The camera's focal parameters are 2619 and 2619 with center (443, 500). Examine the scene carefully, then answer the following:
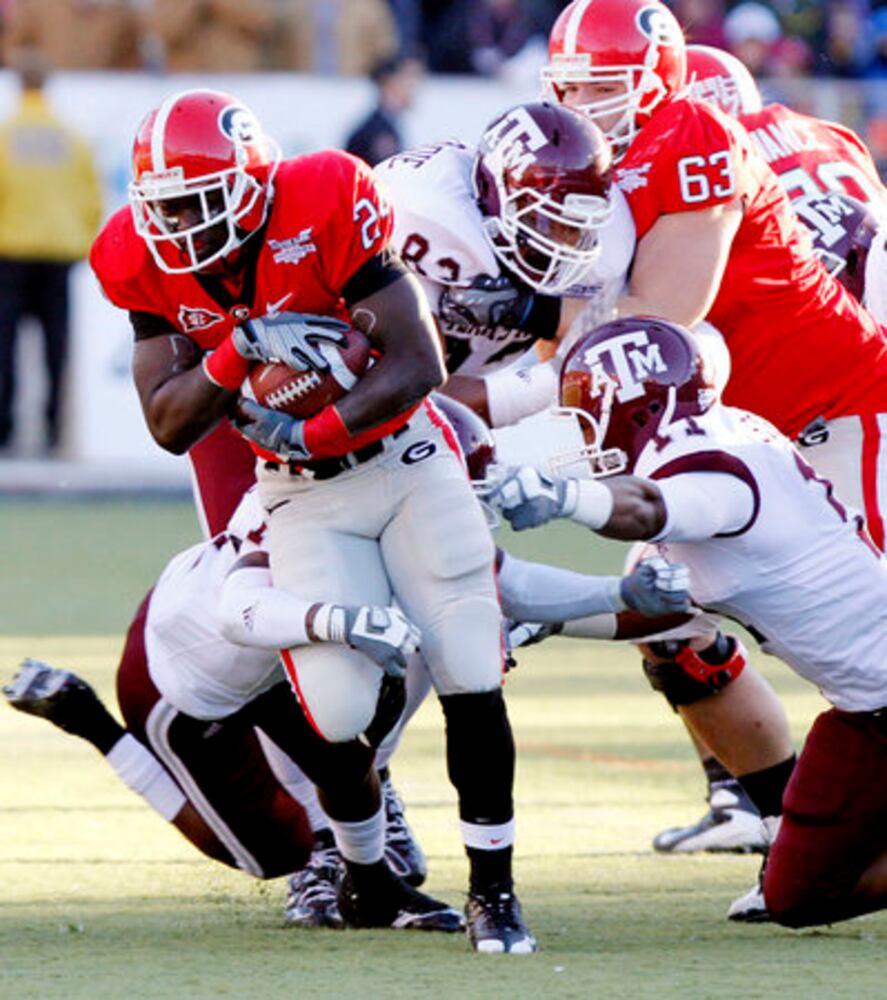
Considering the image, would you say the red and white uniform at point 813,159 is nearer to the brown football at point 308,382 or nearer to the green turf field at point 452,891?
the green turf field at point 452,891

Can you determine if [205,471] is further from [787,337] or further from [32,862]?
[787,337]

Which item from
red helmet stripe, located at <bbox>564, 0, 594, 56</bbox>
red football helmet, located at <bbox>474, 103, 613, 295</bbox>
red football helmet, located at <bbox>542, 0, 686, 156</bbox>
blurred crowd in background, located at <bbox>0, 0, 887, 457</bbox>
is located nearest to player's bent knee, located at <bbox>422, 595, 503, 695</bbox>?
red football helmet, located at <bbox>474, 103, 613, 295</bbox>

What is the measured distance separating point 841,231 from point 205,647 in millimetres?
2134

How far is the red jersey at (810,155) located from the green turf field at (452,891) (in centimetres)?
159

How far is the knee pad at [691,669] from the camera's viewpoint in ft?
19.3

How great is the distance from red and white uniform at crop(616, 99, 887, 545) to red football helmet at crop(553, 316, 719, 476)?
2.66ft

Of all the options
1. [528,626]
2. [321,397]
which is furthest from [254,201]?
[528,626]

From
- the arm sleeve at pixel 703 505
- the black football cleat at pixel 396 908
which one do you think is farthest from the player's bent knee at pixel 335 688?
the arm sleeve at pixel 703 505

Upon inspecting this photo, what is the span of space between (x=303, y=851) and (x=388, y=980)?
89 cm

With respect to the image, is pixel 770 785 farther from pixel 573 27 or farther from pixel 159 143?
pixel 159 143

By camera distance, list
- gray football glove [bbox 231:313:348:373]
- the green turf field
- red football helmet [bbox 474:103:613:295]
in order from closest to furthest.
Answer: the green turf field
gray football glove [bbox 231:313:348:373]
red football helmet [bbox 474:103:613:295]

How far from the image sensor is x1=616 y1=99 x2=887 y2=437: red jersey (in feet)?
19.5

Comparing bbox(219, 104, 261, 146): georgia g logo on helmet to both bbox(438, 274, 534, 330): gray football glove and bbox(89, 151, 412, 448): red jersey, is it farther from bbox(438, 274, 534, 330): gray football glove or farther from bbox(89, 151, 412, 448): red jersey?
bbox(438, 274, 534, 330): gray football glove

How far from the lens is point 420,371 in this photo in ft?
16.2
